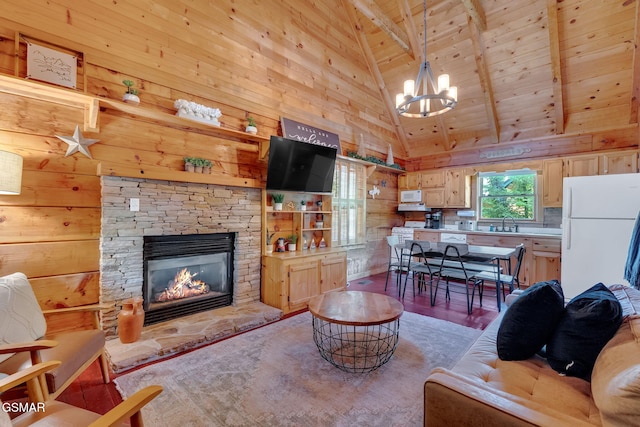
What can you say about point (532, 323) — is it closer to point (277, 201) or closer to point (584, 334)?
point (584, 334)

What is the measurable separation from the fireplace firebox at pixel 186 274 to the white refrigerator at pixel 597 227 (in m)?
4.67

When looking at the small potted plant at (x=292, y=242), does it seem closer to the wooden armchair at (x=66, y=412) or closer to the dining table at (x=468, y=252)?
the dining table at (x=468, y=252)

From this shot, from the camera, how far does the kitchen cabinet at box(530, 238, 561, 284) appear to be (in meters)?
4.66

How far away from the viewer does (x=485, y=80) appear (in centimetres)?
499

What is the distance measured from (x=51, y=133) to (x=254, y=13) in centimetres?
285

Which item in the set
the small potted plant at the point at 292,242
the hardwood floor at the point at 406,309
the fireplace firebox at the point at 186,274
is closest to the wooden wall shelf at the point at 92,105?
the fireplace firebox at the point at 186,274

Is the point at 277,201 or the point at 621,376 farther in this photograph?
the point at 277,201

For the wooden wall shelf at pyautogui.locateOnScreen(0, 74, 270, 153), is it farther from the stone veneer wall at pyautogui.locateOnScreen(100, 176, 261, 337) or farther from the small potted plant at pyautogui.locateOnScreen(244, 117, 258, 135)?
the stone veneer wall at pyautogui.locateOnScreen(100, 176, 261, 337)

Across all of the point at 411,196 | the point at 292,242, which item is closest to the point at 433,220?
the point at 411,196

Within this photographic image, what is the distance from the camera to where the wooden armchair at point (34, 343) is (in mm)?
1571

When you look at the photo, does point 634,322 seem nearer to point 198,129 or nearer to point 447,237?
point 198,129

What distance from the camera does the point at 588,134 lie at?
4.89 meters

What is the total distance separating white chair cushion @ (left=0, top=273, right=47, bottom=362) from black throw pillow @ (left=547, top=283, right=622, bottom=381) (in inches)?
123

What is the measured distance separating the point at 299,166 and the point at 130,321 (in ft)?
8.58
